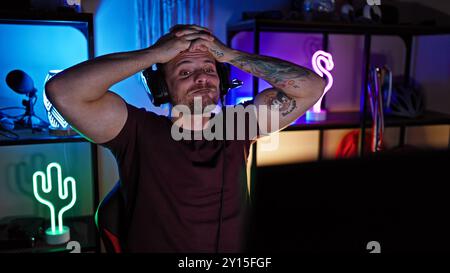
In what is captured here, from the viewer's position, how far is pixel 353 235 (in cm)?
50

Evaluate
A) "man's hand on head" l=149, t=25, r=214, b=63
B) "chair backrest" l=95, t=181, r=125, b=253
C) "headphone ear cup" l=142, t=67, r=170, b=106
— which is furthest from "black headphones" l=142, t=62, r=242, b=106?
"chair backrest" l=95, t=181, r=125, b=253

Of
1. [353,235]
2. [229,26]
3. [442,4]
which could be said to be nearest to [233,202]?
[353,235]

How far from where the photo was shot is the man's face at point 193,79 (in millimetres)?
1230

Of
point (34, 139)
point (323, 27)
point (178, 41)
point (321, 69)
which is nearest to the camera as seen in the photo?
point (178, 41)

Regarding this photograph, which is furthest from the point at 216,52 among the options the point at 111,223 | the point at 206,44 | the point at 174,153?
the point at 111,223

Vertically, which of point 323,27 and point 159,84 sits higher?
point 323,27

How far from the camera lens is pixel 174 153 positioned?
1.22 metres

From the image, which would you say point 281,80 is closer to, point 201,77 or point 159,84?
point 201,77

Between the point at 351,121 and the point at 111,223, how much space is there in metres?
1.55

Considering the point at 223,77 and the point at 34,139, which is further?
the point at 34,139

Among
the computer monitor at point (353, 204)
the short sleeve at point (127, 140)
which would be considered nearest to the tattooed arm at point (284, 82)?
the short sleeve at point (127, 140)

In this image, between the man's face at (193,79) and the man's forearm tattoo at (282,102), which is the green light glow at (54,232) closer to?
the man's face at (193,79)

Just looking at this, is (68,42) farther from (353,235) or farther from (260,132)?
(353,235)

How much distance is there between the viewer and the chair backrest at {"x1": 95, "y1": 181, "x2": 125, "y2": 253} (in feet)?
3.81
